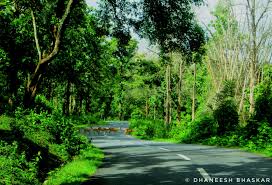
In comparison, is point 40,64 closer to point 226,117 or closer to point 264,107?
point 264,107

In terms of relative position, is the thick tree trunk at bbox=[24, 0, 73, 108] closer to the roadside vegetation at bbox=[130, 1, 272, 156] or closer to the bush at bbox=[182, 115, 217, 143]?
the roadside vegetation at bbox=[130, 1, 272, 156]

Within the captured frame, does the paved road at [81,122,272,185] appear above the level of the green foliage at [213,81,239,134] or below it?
below

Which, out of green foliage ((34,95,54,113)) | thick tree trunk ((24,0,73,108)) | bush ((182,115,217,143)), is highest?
thick tree trunk ((24,0,73,108))

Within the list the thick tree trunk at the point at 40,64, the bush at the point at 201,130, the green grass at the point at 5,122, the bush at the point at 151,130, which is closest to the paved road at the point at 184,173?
the green grass at the point at 5,122

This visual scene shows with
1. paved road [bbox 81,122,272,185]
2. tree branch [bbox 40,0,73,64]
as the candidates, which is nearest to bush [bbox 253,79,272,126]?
paved road [bbox 81,122,272,185]

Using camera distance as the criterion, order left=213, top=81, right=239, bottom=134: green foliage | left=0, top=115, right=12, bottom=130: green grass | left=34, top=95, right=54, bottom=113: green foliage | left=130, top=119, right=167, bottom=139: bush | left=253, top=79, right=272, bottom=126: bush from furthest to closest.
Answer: left=130, top=119, right=167, bottom=139: bush, left=213, top=81, right=239, bottom=134: green foliage, left=253, top=79, right=272, bottom=126: bush, left=34, top=95, right=54, bottom=113: green foliage, left=0, top=115, right=12, bottom=130: green grass

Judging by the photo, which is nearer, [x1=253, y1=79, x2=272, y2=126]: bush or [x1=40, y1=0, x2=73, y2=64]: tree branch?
[x1=40, y1=0, x2=73, y2=64]: tree branch

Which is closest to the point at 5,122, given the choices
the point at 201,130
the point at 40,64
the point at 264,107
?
the point at 40,64

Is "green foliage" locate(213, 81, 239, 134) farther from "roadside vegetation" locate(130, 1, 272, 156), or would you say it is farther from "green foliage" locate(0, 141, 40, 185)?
"green foliage" locate(0, 141, 40, 185)

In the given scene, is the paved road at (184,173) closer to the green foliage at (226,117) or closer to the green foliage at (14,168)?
the green foliage at (14,168)

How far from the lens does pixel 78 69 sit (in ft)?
132

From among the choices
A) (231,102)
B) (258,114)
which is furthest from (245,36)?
(258,114)

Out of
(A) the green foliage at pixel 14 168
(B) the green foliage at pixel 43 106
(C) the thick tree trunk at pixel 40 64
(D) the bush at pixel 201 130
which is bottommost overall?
(A) the green foliage at pixel 14 168

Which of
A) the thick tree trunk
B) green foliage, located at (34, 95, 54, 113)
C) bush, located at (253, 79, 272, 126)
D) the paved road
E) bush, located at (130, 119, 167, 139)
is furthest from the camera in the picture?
bush, located at (130, 119, 167, 139)
